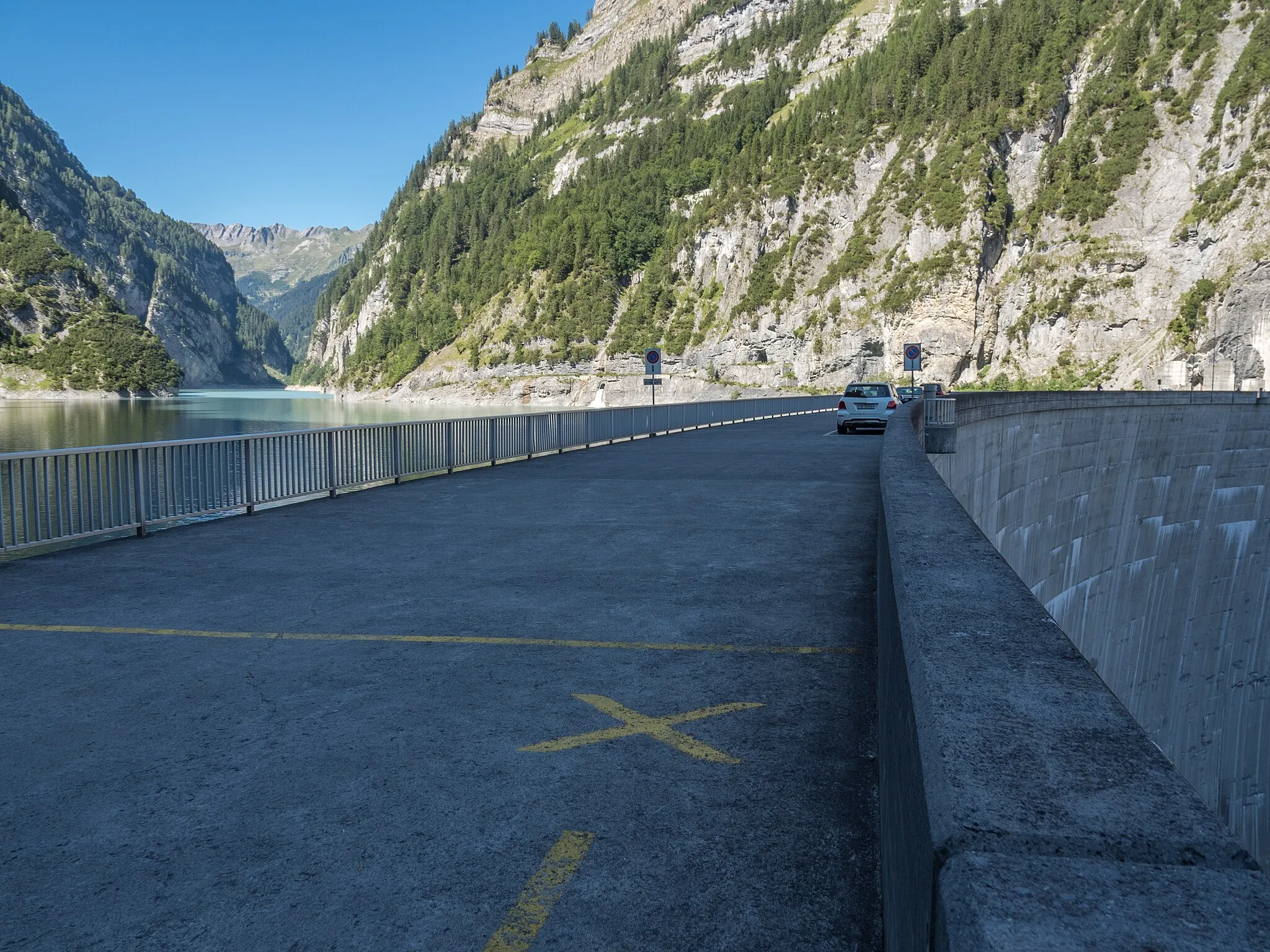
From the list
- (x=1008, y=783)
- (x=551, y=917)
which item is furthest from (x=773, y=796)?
(x=1008, y=783)

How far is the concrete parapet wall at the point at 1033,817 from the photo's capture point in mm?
1507

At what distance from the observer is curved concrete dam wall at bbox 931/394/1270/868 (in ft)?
108

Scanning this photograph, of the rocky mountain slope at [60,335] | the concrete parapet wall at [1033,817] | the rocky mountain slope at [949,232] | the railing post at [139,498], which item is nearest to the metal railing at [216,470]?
the railing post at [139,498]

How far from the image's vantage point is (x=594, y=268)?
472 feet

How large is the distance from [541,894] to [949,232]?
9715 cm

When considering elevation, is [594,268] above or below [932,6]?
below

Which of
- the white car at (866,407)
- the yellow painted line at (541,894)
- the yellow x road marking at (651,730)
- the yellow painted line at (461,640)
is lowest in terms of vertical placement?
the yellow painted line at (461,640)

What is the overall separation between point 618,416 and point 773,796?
86.4 feet

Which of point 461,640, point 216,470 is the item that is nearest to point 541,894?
point 461,640

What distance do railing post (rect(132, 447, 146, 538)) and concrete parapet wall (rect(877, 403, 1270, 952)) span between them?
35.7 ft

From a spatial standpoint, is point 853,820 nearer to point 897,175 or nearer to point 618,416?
point 618,416

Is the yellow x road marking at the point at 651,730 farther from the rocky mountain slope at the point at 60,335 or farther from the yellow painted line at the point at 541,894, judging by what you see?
the rocky mountain slope at the point at 60,335

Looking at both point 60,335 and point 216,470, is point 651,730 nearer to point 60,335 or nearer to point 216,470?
point 216,470

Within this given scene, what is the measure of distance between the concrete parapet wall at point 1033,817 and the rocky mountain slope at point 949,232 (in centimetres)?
7496
